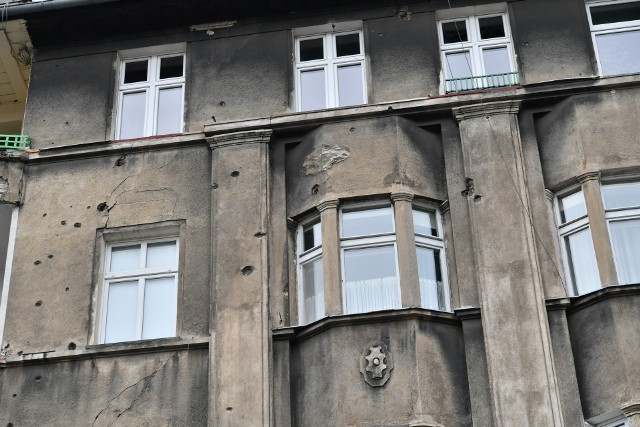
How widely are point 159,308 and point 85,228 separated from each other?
4.75 ft

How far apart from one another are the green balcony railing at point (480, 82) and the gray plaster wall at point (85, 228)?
3.24 m

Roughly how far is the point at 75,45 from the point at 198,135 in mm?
2580

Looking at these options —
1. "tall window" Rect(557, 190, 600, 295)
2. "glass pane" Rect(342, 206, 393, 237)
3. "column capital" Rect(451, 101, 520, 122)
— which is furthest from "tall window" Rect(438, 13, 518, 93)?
"glass pane" Rect(342, 206, 393, 237)

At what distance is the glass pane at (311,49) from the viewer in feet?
44.6

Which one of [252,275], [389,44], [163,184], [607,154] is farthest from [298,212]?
[607,154]

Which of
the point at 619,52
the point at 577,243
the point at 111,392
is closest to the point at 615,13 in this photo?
the point at 619,52

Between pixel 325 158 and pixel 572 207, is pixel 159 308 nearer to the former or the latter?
pixel 325 158

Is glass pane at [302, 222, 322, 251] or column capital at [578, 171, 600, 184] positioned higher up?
column capital at [578, 171, 600, 184]

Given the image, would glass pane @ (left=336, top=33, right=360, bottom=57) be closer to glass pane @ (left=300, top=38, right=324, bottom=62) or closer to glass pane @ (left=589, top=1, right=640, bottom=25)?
glass pane @ (left=300, top=38, right=324, bottom=62)

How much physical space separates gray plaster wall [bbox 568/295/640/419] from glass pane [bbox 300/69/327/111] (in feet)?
14.1

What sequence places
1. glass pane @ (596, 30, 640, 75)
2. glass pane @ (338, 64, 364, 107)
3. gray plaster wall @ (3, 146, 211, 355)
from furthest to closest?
1. glass pane @ (338, 64, 364, 107)
2. glass pane @ (596, 30, 640, 75)
3. gray plaster wall @ (3, 146, 211, 355)

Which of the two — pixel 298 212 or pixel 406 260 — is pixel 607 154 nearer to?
pixel 406 260

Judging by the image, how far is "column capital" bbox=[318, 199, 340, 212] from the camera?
39.2 feet

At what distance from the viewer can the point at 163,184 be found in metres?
12.8
